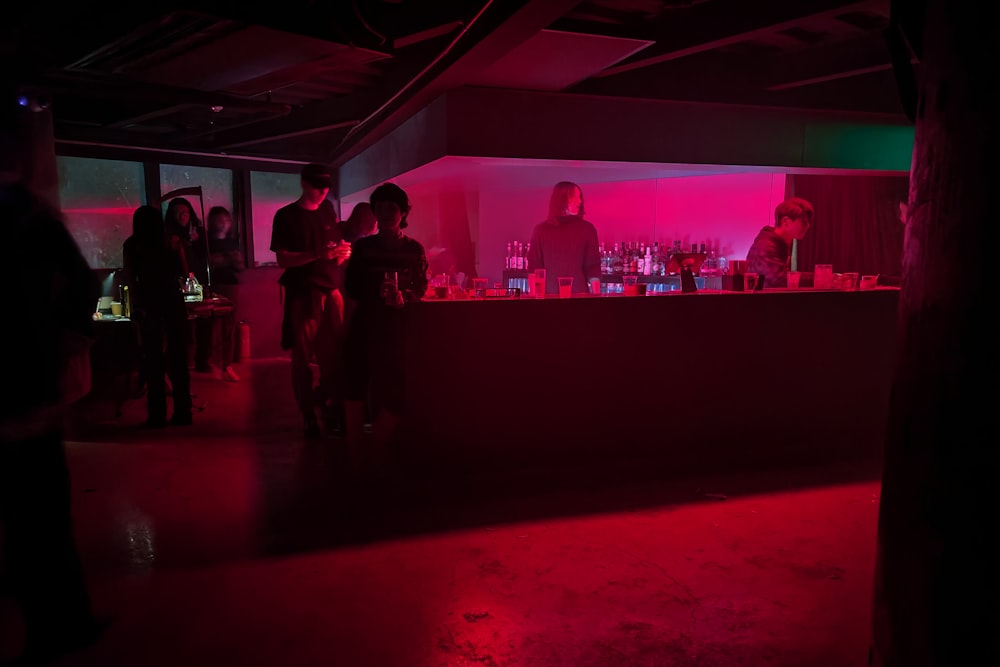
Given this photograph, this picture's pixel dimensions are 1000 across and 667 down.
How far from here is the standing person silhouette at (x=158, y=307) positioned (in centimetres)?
490

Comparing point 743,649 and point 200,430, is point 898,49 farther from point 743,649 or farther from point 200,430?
point 200,430

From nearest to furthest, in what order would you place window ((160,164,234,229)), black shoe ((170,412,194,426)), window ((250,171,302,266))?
black shoe ((170,412,194,426)), window ((160,164,234,229)), window ((250,171,302,266))

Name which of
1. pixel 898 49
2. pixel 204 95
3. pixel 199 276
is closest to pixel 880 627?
pixel 898 49

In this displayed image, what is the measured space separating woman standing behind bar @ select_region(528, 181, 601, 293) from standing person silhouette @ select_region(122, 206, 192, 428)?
2.82m

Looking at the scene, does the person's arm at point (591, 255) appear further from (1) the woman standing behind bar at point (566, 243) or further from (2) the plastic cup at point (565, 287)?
(2) the plastic cup at point (565, 287)

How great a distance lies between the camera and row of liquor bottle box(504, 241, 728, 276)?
6676 millimetres

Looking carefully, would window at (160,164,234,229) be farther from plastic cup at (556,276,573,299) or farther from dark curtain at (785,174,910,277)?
dark curtain at (785,174,910,277)

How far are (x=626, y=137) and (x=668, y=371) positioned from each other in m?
1.81

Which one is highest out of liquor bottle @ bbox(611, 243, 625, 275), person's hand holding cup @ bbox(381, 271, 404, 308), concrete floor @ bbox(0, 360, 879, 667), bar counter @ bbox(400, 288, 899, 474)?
liquor bottle @ bbox(611, 243, 625, 275)

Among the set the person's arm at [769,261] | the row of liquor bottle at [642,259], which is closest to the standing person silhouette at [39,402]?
the person's arm at [769,261]

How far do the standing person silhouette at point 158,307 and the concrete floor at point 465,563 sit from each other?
734mm

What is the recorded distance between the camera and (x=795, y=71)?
16.9 ft

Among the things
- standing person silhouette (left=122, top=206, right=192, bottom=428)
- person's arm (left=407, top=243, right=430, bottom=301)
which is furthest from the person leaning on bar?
standing person silhouette (left=122, top=206, right=192, bottom=428)

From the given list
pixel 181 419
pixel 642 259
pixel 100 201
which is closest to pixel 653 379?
pixel 642 259
